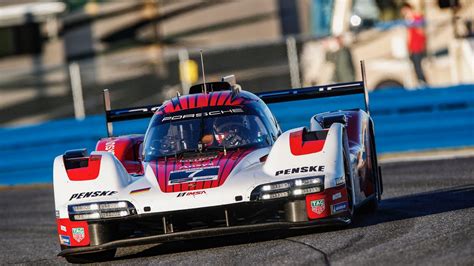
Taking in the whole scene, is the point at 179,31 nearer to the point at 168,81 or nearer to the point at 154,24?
the point at 154,24

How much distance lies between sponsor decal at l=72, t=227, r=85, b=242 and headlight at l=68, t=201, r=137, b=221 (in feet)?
0.26

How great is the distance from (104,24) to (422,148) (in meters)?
9.27

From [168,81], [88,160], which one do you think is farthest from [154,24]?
[88,160]

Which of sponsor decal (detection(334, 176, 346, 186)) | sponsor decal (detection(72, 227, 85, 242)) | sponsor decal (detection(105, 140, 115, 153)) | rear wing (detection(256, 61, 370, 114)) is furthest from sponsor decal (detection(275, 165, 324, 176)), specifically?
rear wing (detection(256, 61, 370, 114))

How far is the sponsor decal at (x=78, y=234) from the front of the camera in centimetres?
912

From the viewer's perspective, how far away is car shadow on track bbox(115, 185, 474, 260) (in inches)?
378

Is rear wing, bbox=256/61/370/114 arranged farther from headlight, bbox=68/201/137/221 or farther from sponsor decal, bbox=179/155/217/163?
headlight, bbox=68/201/137/221

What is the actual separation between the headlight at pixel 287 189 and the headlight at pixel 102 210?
90cm

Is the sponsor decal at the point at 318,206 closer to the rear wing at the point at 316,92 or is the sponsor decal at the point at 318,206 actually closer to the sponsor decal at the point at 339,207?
the sponsor decal at the point at 339,207

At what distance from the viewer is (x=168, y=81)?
2314 cm

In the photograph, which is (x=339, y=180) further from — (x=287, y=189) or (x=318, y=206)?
(x=287, y=189)

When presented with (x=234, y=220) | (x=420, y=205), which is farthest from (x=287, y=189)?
(x=420, y=205)

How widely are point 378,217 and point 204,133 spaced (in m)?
1.59

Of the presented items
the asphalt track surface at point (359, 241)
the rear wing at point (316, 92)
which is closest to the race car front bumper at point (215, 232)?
the asphalt track surface at point (359, 241)
